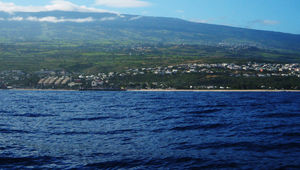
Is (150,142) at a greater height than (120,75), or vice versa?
(150,142)

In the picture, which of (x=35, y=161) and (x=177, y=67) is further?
(x=177, y=67)

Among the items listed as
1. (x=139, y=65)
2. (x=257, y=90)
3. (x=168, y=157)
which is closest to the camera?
(x=168, y=157)

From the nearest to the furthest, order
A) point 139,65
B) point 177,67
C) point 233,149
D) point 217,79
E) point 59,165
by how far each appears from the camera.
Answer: point 59,165
point 233,149
point 217,79
point 177,67
point 139,65

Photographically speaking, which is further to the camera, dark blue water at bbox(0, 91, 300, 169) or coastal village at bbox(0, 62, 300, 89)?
coastal village at bbox(0, 62, 300, 89)

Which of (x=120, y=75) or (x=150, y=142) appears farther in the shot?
(x=120, y=75)

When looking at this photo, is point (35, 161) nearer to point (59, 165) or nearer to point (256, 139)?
point (59, 165)

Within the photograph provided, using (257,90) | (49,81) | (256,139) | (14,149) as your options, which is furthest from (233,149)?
(49,81)

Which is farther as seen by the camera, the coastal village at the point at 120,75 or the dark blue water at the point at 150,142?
the coastal village at the point at 120,75
